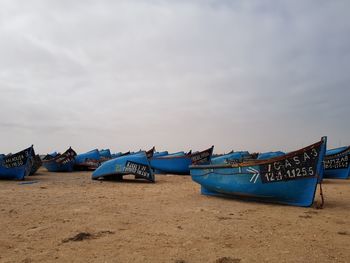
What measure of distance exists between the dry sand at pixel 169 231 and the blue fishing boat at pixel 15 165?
255 inches

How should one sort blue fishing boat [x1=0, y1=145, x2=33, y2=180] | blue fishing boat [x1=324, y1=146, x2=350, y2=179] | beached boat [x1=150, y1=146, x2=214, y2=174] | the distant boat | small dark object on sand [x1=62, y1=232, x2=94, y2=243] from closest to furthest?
1. small dark object on sand [x1=62, y1=232, x2=94, y2=243]
2. blue fishing boat [x1=0, y1=145, x2=33, y2=180]
3. blue fishing boat [x1=324, y1=146, x2=350, y2=179]
4. beached boat [x1=150, y1=146, x2=214, y2=174]
5. the distant boat

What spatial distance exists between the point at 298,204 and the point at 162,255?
15.8ft

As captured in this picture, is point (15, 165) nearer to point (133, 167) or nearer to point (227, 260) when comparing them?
point (133, 167)

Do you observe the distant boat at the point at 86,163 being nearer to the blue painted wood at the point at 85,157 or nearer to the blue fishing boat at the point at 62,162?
the blue painted wood at the point at 85,157

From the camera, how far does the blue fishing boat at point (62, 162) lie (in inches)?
884

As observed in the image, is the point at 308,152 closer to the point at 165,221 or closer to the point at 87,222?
the point at 165,221

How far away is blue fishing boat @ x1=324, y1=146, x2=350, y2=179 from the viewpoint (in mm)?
16609

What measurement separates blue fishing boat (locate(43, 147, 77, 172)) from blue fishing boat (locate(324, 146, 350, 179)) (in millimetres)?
16246

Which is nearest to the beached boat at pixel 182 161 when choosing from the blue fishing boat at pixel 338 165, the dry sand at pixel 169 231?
the blue fishing boat at pixel 338 165

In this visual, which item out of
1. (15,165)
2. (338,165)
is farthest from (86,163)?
(338,165)

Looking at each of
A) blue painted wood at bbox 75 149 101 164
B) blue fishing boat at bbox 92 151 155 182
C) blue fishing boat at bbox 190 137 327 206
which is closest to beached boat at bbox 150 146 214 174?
blue fishing boat at bbox 92 151 155 182

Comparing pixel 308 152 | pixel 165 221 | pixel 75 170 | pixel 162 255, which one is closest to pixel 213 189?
pixel 308 152

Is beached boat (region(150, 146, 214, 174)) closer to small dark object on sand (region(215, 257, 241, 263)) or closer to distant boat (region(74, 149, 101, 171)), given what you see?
distant boat (region(74, 149, 101, 171))

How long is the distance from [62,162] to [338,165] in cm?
1708
